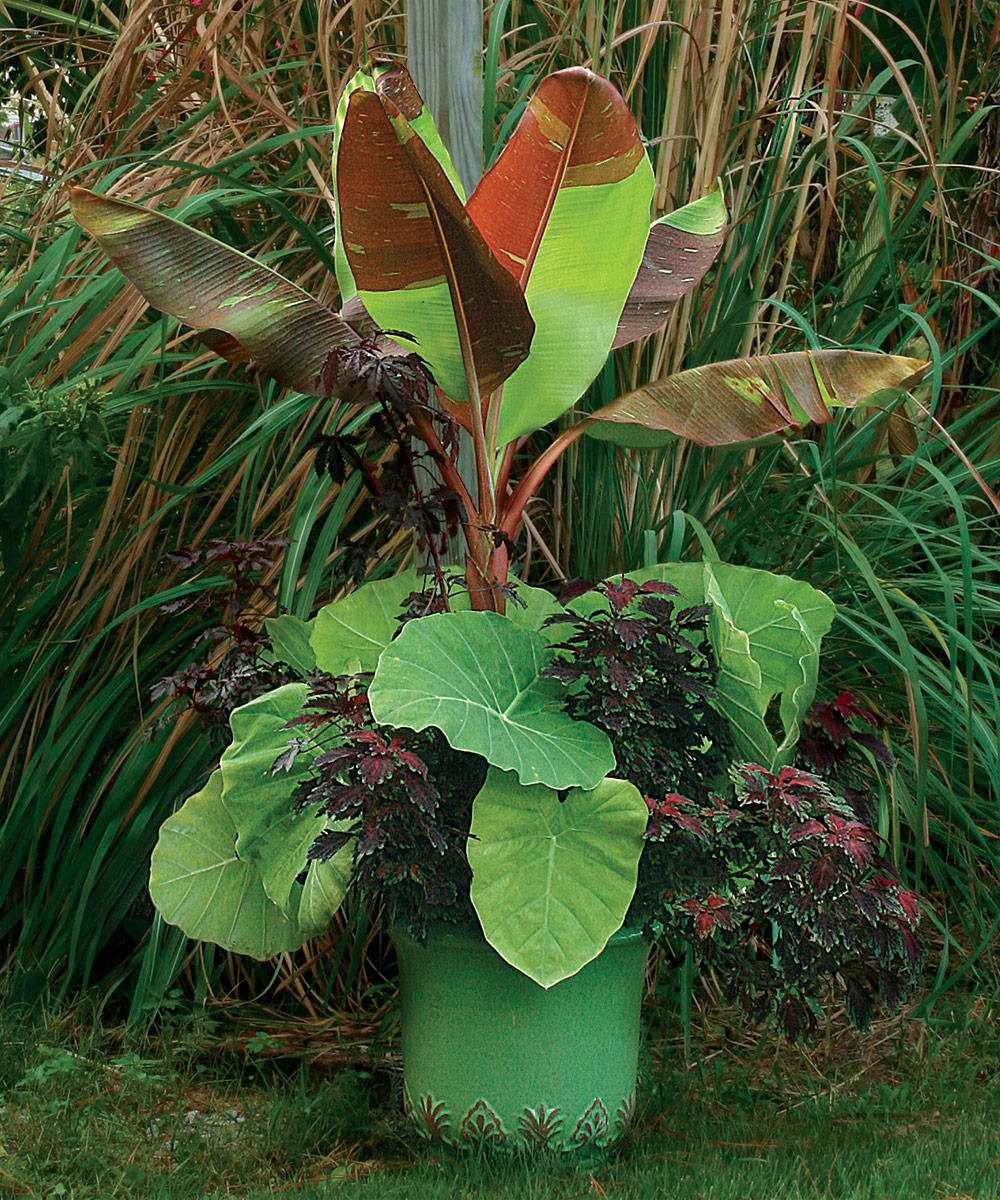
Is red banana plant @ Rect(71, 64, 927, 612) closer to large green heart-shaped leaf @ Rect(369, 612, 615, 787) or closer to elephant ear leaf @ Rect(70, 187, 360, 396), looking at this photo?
elephant ear leaf @ Rect(70, 187, 360, 396)

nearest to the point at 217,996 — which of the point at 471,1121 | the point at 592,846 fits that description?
the point at 471,1121

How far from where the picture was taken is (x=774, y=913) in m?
1.90

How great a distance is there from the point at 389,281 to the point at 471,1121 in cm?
134

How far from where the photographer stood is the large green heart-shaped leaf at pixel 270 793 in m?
2.02

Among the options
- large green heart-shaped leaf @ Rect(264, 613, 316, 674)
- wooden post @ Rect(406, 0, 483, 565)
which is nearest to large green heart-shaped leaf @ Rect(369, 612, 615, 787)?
large green heart-shaped leaf @ Rect(264, 613, 316, 674)

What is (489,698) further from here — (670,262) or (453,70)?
(453,70)

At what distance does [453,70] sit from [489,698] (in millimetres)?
1213

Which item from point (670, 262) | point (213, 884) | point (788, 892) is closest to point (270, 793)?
point (213, 884)

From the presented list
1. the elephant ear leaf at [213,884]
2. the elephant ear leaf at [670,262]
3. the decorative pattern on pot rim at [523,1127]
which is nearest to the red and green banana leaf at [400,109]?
the elephant ear leaf at [670,262]

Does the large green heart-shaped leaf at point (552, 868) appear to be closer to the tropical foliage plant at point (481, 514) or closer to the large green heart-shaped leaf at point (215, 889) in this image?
the tropical foliage plant at point (481, 514)

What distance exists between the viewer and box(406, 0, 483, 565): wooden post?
7.73 ft

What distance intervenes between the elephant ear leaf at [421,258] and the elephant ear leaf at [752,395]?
0.92 ft

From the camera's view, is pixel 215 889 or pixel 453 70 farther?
pixel 453 70

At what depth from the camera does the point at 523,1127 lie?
196cm
